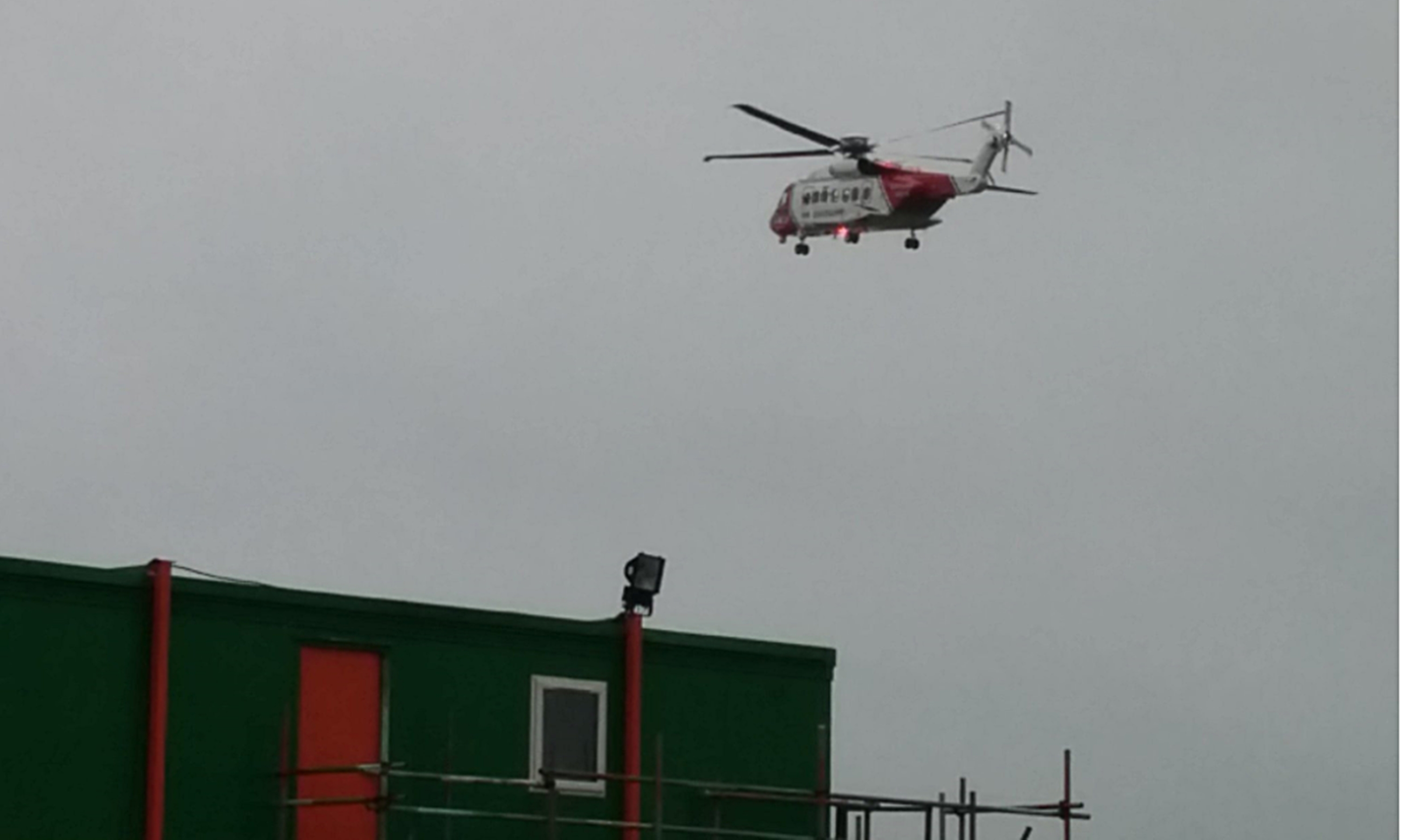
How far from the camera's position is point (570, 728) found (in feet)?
108

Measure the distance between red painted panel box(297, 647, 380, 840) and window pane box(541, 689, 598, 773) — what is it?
6.96ft

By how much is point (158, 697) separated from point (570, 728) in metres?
5.13

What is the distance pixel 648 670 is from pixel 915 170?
1484 inches

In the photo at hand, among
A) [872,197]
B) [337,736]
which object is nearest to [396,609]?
[337,736]

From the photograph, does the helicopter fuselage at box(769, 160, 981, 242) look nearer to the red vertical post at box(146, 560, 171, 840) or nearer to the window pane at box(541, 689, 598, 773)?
the window pane at box(541, 689, 598, 773)

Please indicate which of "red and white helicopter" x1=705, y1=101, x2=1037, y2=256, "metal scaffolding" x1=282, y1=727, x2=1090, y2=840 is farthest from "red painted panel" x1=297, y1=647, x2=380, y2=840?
"red and white helicopter" x1=705, y1=101, x2=1037, y2=256

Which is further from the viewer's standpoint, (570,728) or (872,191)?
(872,191)

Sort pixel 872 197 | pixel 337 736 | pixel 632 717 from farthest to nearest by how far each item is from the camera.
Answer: pixel 872 197 < pixel 632 717 < pixel 337 736

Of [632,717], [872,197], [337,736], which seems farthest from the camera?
[872,197]

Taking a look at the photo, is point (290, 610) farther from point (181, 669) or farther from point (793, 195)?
point (793, 195)

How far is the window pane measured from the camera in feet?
108

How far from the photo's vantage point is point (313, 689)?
102 ft

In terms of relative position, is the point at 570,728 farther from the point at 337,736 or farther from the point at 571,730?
the point at 337,736

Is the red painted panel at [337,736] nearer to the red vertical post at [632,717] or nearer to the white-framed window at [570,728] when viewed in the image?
the white-framed window at [570,728]
